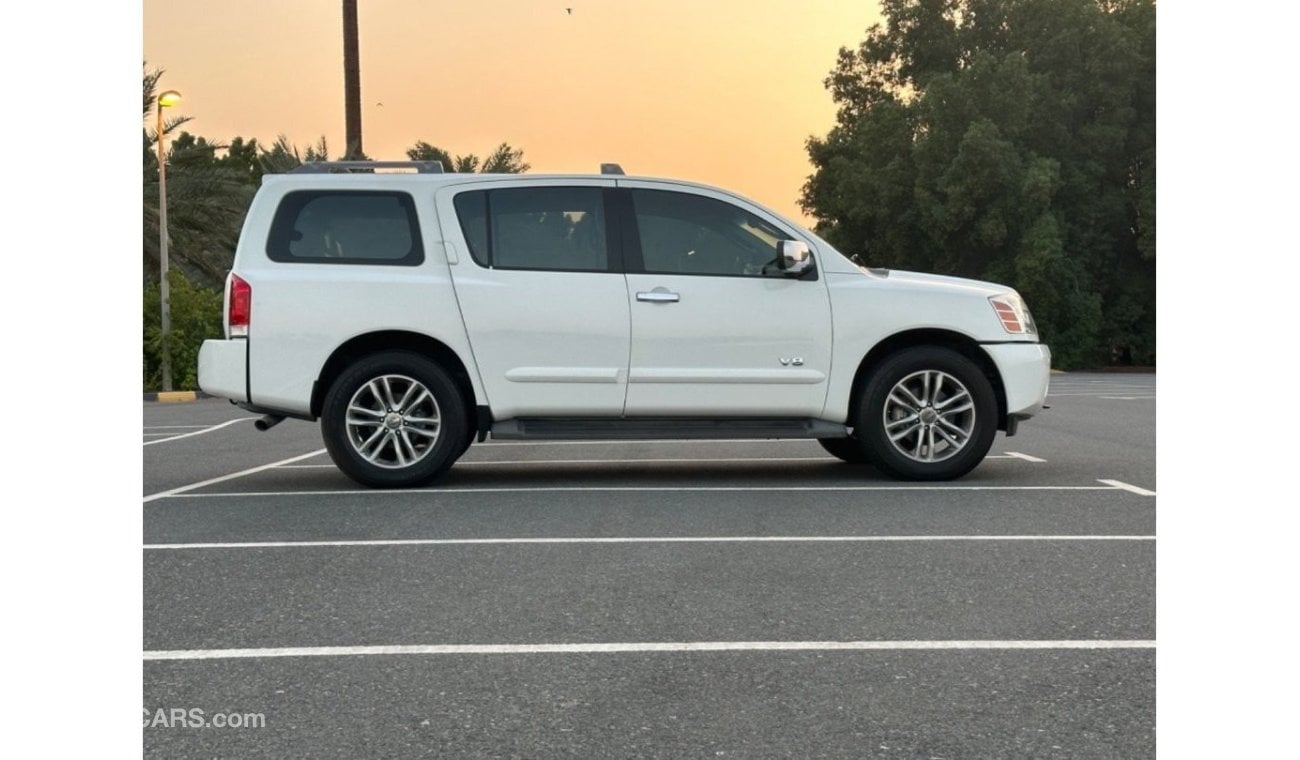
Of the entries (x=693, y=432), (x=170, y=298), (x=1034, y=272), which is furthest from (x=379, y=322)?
(x=1034, y=272)

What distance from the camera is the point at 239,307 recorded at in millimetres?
9859

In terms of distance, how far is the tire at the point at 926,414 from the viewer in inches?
396

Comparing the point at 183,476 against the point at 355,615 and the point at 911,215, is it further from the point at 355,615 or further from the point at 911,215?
the point at 911,215

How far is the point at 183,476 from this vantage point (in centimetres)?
1157

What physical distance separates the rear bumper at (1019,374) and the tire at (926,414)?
0.41ft

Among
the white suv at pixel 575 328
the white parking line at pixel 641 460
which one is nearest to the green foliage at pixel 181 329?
the white parking line at pixel 641 460

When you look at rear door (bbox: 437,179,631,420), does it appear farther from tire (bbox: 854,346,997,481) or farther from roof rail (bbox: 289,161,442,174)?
tire (bbox: 854,346,997,481)

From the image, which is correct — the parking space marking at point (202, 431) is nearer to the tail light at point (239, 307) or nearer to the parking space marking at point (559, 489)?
the parking space marking at point (559, 489)

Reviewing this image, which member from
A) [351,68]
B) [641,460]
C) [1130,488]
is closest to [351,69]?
[351,68]

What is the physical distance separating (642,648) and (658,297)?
193 inches

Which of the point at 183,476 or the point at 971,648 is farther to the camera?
the point at 183,476

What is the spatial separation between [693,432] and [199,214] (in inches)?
981

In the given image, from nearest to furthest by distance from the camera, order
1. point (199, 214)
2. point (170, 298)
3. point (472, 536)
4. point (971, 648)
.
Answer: point (971, 648) < point (472, 536) < point (170, 298) < point (199, 214)
